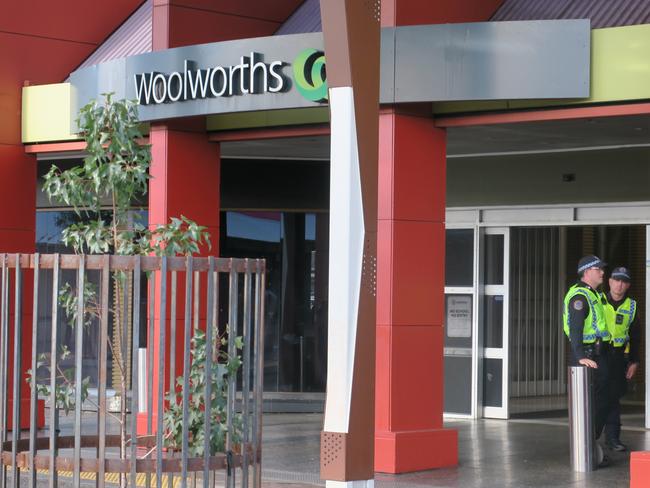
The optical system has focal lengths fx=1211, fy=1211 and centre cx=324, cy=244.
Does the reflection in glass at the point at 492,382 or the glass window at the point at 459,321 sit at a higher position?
the glass window at the point at 459,321

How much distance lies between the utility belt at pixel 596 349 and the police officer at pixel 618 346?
0.30 meters

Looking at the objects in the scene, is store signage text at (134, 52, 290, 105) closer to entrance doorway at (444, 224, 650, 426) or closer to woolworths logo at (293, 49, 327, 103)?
woolworths logo at (293, 49, 327, 103)

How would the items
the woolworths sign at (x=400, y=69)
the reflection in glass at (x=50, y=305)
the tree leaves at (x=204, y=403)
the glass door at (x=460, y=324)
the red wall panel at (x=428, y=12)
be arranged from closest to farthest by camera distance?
the tree leaves at (x=204, y=403)
the woolworths sign at (x=400, y=69)
the red wall panel at (x=428, y=12)
the glass door at (x=460, y=324)
the reflection in glass at (x=50, y=305)

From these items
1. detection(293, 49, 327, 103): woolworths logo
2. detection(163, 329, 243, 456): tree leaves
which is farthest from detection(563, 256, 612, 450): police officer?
detection(163, 329, 243, 456): tree leaves

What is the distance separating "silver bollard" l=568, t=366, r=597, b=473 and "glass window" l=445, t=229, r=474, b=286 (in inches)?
192

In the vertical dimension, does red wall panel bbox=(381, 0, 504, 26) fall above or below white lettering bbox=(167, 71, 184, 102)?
above

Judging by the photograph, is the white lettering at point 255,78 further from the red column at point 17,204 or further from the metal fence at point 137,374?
the metal fence at point 137,374

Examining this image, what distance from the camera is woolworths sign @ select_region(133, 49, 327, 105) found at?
1184cm

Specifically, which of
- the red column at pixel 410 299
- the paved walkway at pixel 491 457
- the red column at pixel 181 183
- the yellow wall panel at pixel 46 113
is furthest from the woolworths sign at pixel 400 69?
the paved walkway at pixel 491 457

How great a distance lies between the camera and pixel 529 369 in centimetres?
1791

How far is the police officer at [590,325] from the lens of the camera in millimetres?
12000

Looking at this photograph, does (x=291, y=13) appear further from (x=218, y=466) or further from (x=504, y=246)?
(x=218, y=466)

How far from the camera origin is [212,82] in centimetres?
1257

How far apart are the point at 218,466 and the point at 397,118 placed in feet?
18.1
